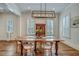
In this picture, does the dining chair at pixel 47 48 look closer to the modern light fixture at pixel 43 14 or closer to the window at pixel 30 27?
the window at pixel 30 27

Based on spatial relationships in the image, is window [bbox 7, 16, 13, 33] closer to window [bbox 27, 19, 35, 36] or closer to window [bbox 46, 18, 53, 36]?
window [bbox 27, 19, 35, 36]

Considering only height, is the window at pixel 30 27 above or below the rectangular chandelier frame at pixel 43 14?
below

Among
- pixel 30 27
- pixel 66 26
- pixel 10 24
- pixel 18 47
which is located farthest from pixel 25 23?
pixel 66 26

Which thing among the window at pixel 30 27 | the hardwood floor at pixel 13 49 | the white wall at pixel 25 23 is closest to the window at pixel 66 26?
the white wall at pixel 25 23

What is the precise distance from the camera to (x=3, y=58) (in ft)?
5.25

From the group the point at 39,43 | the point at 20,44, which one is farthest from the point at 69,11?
the point at 20,44

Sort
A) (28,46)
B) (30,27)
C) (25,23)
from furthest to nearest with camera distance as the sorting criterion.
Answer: (28,46), (25,23), (30,27)

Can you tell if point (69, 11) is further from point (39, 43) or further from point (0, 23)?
point (0, 23)

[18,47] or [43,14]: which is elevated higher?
[43,14]

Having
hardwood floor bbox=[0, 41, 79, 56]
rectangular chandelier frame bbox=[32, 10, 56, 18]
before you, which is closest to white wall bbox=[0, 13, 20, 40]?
hardwood floor bbox=[0, 41, 79, 56]

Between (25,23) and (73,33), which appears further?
(73,33)

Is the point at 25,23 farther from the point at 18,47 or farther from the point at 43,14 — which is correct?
the point at 18,47

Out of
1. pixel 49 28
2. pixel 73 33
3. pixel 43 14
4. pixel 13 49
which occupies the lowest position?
pixel 13 49

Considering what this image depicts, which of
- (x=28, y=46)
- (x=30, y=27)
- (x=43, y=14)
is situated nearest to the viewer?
(x=30, y=27)
